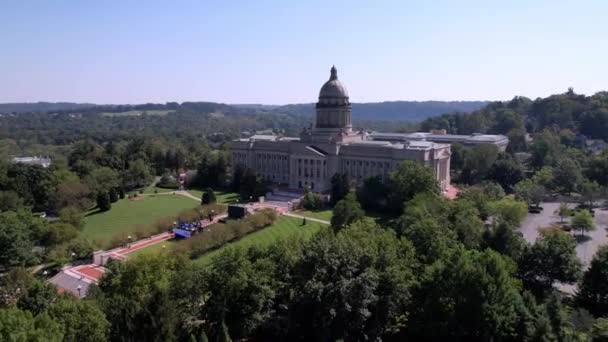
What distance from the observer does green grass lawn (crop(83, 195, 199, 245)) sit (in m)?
54.9

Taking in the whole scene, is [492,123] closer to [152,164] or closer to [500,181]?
[500,181]

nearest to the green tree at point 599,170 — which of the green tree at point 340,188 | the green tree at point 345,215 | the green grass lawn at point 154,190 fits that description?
the green tree at point 340,188

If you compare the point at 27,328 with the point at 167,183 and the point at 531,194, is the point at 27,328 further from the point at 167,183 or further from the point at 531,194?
the point at 167,183

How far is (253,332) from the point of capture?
2864 cm

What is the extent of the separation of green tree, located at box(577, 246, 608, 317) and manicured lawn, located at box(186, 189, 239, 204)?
4792 centimetres

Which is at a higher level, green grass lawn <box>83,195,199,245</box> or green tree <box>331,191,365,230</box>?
green tree <box>331,191,365,230</box>

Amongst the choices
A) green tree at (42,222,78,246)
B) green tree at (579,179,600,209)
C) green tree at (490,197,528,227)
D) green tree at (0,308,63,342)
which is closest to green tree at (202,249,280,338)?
green tree at (0,308,63,342)

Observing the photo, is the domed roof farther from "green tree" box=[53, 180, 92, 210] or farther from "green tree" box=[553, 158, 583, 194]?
"green tree" box=[53, 180, 92, 210]

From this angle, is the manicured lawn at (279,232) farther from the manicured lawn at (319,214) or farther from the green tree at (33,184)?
the green tree at (33,184)

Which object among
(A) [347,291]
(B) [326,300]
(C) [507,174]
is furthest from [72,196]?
(C) [507,174]

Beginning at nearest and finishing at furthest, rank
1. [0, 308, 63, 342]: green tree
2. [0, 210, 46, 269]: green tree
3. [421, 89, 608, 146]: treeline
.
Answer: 1. [0, 308, 63, 342]: green tree
2. [0, 210, 46, 269]: green tree
3. [421, 89, 608, 146]: treeline

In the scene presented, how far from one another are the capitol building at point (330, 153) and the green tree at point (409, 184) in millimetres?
13240

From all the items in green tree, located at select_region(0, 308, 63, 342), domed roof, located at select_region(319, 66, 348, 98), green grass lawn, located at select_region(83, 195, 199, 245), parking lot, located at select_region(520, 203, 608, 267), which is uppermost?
domed roof, located at select_region(319, 66, 348, 98)

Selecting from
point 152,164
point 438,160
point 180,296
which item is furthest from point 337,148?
point 180,296
